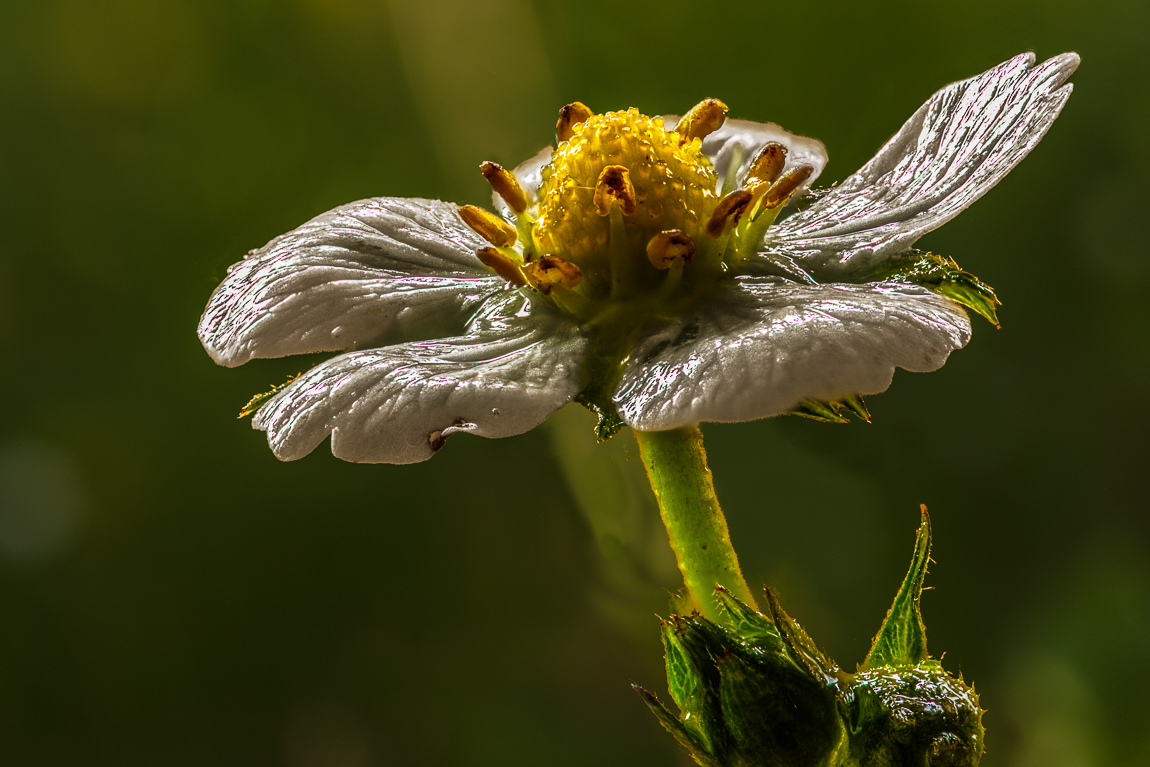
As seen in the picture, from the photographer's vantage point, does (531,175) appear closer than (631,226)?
No

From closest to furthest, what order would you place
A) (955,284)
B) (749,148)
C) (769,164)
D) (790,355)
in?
(790,355) → (955,284) → (769,164) → (749,148)

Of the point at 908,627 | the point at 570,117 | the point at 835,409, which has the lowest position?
the point at 908,627

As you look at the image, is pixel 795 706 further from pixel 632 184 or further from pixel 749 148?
pixel 749 148

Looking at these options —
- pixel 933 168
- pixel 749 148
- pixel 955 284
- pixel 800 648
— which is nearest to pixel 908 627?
pixel 800 648

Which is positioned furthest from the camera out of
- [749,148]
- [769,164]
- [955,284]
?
[749,148]

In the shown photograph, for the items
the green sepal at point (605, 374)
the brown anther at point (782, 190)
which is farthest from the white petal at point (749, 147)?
the green sepal at point (605, 374)

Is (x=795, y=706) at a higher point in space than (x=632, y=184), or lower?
lower
